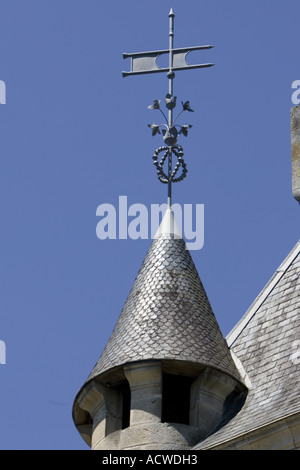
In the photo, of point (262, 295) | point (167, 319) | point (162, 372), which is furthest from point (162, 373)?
point (262, 295)

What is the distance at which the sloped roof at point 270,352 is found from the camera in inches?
1221

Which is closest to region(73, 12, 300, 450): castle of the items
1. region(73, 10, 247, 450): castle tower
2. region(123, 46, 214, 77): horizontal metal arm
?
region(73, 10, 247, 450): castle tower

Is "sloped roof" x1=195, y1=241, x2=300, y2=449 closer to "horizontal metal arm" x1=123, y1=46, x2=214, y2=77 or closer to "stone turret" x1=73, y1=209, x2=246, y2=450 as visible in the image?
"stone turret" x1=73, y1=209, x2=246, y2=450

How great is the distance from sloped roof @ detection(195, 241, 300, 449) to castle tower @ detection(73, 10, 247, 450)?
30 centimetres

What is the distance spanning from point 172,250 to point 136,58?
3252 millimetres

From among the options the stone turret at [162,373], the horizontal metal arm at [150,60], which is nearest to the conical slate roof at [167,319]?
the stone turret at [162,373]

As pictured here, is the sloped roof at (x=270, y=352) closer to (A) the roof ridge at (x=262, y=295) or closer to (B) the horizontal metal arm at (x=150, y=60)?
(A) the roof ridge at (x=262, y=295)

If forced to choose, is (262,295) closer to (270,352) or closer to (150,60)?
(270,352)

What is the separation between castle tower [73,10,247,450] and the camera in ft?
105

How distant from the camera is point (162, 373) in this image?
3225cm

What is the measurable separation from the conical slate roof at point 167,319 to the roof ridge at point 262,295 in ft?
1.49
